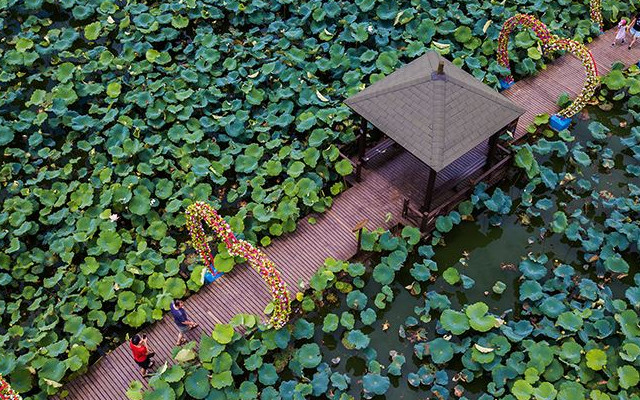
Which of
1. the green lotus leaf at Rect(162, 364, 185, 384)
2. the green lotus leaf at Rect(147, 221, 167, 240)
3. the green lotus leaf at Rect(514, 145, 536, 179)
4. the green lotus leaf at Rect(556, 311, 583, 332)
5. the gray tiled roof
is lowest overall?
the green lotus leaf at Rect(556, 311, 583, 332)

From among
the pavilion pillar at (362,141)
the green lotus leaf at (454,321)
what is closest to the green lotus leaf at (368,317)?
the green lotus leaf at (454,321)

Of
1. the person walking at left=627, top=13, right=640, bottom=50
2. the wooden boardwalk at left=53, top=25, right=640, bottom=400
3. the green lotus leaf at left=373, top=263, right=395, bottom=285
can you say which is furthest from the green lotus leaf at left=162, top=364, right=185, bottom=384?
the person walking at left=627, top=13, right=640, bottom=50

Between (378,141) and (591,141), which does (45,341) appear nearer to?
(378,141)

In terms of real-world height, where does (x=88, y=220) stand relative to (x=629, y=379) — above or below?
above

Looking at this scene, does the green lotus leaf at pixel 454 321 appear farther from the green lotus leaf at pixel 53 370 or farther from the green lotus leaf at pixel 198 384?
the green lotus leaf at pixel 53 370

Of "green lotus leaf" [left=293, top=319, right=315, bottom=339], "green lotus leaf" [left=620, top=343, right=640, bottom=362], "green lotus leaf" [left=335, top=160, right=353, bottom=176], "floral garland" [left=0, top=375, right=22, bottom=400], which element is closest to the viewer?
"floral garland" [left=0, top=375, right=22, bottom=400]

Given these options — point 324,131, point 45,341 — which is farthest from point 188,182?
point 45,341

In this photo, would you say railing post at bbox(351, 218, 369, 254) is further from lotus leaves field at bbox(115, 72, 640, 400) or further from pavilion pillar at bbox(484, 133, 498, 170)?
pavilion pillar at bbox(484, 133, 498, 170)

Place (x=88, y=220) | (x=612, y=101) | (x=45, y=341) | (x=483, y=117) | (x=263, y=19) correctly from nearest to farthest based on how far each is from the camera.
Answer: (x=45, y=341) < (x=483, y=117) < (x=88, y=220) < (x=612, y=101) < (x=263, y=19)
